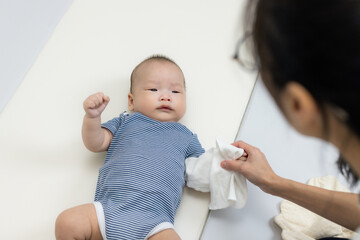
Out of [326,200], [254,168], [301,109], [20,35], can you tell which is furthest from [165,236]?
[20,35]

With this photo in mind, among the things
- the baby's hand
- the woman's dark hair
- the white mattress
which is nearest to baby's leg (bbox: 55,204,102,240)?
the white mattress

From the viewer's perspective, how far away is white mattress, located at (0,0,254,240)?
952 mm

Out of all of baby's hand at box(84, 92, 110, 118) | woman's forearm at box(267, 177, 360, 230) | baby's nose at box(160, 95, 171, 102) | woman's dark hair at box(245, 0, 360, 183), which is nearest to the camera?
woman's dark hair at box(245, 0, 360, 183)

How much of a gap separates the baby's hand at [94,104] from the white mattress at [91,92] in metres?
0.17

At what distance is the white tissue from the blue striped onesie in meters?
0.05

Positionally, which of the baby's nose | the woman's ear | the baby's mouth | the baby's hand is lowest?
the baby's hand

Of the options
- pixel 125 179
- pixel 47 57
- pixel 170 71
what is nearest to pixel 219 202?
pixel 125 179

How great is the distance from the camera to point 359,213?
75cm

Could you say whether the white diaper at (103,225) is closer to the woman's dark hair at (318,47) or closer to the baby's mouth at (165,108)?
the baby's mouth at (165,108)

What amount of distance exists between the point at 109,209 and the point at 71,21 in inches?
28.1

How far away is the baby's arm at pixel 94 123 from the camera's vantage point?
90 centimetres

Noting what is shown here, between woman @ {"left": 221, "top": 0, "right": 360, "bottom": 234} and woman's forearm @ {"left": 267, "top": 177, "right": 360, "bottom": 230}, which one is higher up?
woman @ {"left": 221, "top": 0, "right": 360, "bottom": 234}

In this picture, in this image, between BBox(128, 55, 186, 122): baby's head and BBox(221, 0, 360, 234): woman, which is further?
BBox(128, 55, 186, 122): baby's head

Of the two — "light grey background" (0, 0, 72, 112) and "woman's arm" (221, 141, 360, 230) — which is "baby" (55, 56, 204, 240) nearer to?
"woman's arm" (221, 141, 360, 230)
